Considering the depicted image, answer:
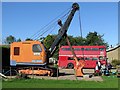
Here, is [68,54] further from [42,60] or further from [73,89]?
[73,89]

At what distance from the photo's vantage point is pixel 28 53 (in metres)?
32.8

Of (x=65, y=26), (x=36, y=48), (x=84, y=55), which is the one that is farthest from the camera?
(x=84, y=55)

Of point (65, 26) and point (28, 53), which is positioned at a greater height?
point (65, 26)

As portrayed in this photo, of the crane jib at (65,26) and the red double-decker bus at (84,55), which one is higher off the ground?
the crane jib at (65,26)

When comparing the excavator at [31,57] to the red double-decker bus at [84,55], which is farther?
the red double-decker bus at [84,55]

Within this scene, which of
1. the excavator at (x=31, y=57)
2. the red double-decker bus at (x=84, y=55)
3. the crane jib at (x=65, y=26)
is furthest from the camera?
the red double-decker bus at (x=84, y=55)

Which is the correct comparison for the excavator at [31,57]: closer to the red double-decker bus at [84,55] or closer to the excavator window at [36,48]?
the excavator window at [36,48]

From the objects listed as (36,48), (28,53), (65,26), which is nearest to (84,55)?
(65,26)

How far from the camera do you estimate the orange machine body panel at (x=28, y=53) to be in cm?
3275

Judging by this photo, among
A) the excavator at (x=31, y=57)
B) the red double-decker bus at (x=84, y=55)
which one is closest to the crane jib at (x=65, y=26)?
the excavator at (x=31, y=57)

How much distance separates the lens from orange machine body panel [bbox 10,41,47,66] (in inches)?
1289

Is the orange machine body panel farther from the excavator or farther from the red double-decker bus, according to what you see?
the red double-decker bus

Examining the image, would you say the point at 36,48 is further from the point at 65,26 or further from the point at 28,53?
the point at 65,26

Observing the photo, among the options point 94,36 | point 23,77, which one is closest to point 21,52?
point 23,77
